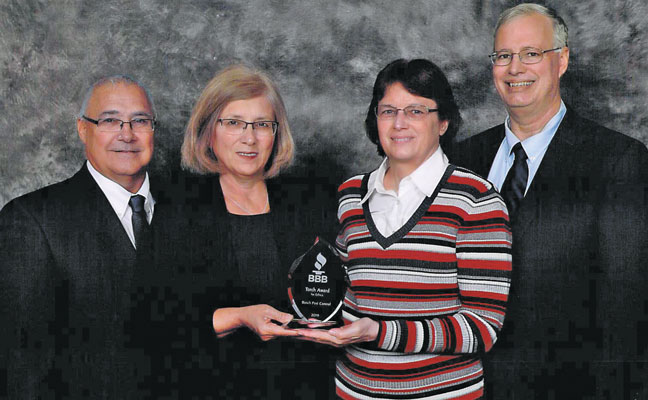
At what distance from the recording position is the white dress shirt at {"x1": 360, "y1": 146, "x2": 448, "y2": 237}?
2188 millimetres

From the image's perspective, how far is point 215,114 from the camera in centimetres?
256

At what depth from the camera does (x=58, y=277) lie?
8.42 feet

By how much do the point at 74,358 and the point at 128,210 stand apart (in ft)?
2.05

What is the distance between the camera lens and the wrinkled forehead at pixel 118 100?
8.50 feet

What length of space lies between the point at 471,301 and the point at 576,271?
626mm

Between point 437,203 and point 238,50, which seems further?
point 238,50

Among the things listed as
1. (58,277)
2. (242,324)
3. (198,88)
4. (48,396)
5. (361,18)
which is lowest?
(48,396)

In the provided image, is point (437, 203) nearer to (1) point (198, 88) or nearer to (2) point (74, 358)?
(1) point (198, 88)

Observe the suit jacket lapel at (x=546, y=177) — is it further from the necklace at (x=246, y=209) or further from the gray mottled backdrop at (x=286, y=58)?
A: the necklace at (x=246, y=209)

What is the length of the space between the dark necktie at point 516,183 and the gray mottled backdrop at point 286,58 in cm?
20

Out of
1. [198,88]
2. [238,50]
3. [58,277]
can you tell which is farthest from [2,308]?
[238,50]

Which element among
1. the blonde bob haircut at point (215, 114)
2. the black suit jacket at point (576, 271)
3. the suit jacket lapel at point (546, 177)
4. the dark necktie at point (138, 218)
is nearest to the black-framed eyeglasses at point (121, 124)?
the blonde bob haircut at point (215, 114)

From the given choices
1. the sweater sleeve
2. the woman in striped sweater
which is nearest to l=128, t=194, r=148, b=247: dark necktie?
the woman in striped sweater

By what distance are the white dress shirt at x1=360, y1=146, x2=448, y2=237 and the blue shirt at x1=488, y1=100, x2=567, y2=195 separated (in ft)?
1.25
